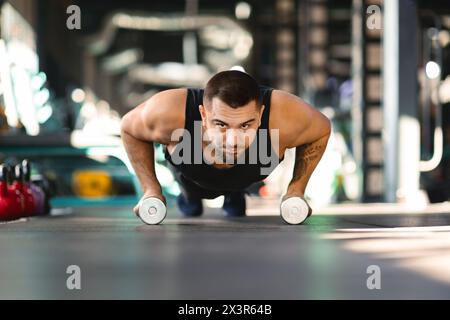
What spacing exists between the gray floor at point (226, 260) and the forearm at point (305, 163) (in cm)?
18

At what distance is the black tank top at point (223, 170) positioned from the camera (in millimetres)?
3453

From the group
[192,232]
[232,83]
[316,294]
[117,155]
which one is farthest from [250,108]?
[117,155]

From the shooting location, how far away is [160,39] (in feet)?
68.0

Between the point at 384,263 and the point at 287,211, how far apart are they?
4.62 ft

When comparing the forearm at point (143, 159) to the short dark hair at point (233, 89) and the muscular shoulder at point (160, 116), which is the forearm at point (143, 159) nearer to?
the muscular shoulder at point (160, 116)

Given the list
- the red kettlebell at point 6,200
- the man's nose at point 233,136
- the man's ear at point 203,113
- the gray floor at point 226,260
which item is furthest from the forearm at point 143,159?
the red kettlebell at point 6,200

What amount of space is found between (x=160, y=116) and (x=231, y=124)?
36 cm

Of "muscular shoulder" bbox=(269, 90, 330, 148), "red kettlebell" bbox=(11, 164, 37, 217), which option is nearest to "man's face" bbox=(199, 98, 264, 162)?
"muscular shoulder" bbox=(269, 90, 330, 148)

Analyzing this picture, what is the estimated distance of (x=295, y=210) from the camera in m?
3.78

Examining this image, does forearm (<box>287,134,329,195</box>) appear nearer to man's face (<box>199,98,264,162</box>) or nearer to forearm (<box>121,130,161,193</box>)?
man's face (<box>199,98,264,162</box>)

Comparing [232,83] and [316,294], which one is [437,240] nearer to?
[232,83]

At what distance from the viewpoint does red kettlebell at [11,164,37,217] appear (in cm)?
449

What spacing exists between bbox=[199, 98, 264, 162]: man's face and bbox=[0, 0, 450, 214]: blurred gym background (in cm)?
227
